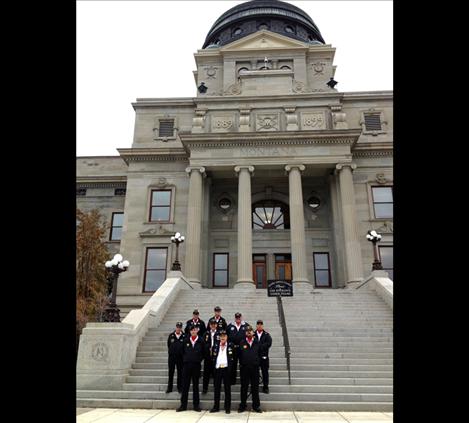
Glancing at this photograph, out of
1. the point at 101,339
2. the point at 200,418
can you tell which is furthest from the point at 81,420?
the point at 101,339

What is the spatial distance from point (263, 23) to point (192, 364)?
3917 centimetres

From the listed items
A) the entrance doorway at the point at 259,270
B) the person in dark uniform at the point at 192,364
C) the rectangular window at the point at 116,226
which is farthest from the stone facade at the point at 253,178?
the person in dark uniform at the point at 192,364

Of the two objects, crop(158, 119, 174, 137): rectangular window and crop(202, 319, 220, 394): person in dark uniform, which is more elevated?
crop(158, 119, 174, 137): rectangular window

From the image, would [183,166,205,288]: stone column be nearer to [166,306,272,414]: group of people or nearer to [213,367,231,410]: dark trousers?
[166,306,272,414]: group of people

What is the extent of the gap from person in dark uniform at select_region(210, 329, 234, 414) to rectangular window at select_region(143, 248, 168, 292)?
16707mm

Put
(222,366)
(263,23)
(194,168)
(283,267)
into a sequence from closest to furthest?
(222,366), (194,168), (283,267), (263,23)

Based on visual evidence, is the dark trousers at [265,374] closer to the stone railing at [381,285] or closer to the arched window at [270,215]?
the stone railing at [381,285]

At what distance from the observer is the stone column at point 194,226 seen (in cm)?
2384

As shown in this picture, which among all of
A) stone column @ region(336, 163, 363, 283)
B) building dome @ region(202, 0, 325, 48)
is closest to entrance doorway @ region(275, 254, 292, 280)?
stone column @ region(336, 163, 363, 283)

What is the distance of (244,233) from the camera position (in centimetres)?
2420

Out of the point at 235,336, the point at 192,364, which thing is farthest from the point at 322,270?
the point at 192,364

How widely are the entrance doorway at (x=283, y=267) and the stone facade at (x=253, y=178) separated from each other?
0.37 metres

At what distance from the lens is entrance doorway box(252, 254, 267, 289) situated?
27.5 m

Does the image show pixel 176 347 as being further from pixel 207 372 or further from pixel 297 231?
pixel 297 231
